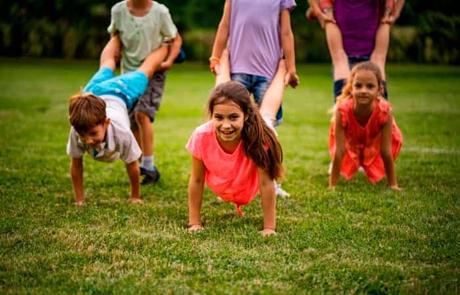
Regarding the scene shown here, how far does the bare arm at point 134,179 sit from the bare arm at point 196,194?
1.02m

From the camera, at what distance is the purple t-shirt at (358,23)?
7.24 meters

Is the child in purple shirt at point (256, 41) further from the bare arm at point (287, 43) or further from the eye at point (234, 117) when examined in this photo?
the eye at point (234, 117)

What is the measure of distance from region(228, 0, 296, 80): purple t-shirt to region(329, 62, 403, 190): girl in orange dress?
2.91 feet

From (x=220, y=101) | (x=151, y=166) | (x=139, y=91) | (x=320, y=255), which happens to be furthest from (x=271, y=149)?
(x=151, y=166)

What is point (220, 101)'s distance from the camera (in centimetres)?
477

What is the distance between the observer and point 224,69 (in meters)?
6.04

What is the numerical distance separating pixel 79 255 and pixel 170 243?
0.60 m

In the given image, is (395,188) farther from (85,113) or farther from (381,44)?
(85,113)

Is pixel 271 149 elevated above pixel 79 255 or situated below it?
above

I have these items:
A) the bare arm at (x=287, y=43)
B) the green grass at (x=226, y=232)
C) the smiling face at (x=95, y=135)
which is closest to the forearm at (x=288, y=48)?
the bare arm at (x=287, y=43)

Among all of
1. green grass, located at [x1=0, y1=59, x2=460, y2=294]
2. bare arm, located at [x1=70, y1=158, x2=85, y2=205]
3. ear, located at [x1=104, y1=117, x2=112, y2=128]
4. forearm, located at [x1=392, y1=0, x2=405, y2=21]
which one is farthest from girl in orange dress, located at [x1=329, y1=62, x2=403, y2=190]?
bare arm, located at [x1=70, y1=158, x2=85, y2=205]

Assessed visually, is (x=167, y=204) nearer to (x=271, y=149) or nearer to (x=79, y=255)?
(x=271, y=149)

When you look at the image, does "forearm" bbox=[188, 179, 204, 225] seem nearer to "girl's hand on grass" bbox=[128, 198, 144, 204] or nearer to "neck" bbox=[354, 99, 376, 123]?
"girl's hand on grass" bbox=[128, 198, 144, 204]

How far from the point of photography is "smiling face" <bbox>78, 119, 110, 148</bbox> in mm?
5480
